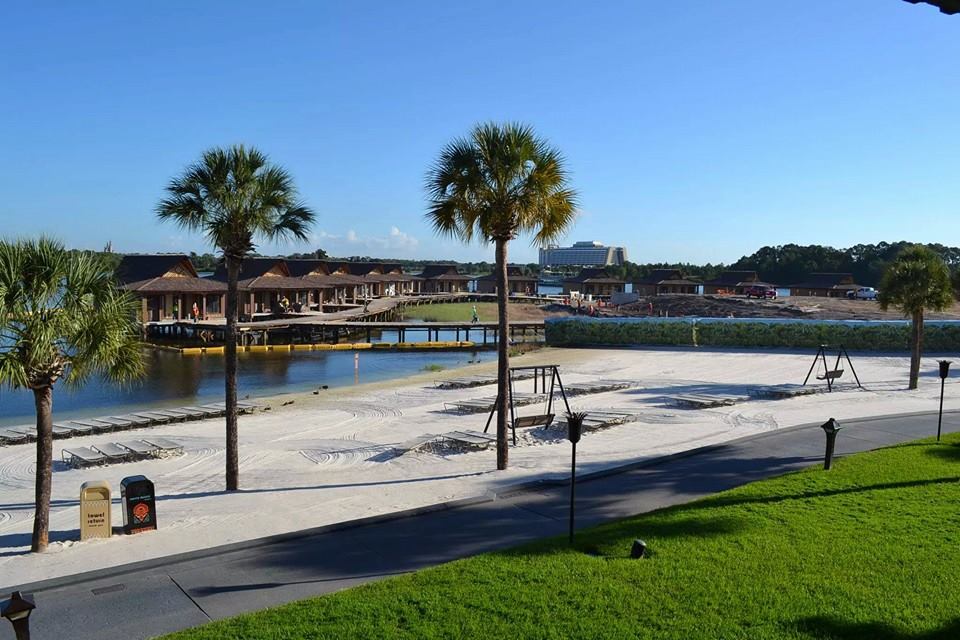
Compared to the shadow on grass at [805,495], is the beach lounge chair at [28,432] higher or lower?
lower

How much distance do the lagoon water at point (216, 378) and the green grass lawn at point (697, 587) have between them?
59.3ft

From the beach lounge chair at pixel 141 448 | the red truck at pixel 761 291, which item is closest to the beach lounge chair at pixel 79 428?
the beach lounge chair at pixel 141 448

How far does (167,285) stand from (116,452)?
1629 inches

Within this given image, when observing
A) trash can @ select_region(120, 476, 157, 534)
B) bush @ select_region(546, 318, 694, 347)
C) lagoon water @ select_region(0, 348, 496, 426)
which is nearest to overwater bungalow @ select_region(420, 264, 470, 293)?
lagoon water @ select_region(0, 348, 496, 426)

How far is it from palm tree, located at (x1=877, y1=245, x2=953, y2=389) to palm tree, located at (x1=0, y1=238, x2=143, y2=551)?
24031 millimetres

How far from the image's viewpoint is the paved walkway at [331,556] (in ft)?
25.7

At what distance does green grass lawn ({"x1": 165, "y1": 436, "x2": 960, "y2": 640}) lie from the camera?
6535 millimetres

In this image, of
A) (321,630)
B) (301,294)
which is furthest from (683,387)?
(301,294)

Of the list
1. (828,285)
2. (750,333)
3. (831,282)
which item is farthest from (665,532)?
(831,282)

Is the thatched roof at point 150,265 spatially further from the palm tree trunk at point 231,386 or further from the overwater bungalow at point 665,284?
→ the overwater bungalow at point 665,284

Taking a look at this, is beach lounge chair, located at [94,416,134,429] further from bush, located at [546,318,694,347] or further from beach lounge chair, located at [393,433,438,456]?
bush, located at [546,318,694,347]

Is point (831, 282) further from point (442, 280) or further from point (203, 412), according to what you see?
point (203, 412)

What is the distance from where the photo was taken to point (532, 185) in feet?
45.9

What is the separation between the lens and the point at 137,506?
35.6 ft
